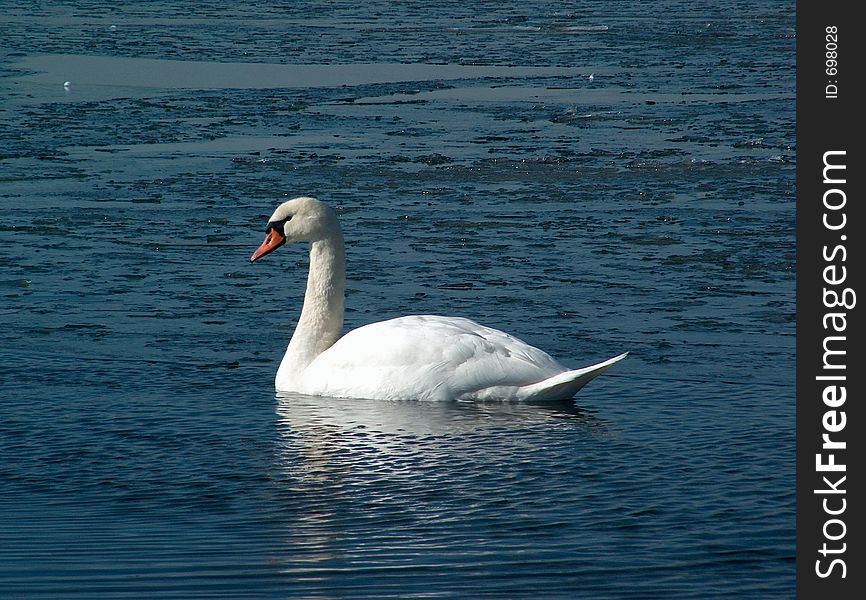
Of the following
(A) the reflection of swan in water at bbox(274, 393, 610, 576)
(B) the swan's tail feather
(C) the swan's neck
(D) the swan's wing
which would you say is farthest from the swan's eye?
(B) the swan's tail feather

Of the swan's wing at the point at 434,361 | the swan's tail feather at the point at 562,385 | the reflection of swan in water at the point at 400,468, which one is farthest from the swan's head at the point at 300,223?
the swan's tail feather at the point at 562,385

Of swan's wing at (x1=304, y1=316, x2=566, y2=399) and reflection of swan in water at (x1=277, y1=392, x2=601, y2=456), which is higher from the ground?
swan's wing at (x1=304, y1=316, x2=566, y2=399)

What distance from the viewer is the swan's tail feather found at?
7.56 m

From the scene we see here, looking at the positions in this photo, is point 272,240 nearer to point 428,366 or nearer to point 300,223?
point 300,223

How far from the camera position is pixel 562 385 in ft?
25.3

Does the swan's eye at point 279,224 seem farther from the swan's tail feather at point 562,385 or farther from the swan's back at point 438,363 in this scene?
the swan's tail feather at point 562,385

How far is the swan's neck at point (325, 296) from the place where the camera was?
28.3 feet

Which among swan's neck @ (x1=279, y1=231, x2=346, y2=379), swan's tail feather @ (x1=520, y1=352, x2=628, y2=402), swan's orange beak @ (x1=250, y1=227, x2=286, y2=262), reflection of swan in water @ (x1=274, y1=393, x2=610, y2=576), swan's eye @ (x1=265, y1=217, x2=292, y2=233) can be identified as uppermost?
swan's eye @ (x1=265, y1=217, x2=292, y2=233)

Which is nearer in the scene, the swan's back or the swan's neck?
the swan's back

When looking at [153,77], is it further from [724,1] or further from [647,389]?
[724,1]

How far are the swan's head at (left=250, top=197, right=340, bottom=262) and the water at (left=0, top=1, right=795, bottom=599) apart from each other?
2.23ft

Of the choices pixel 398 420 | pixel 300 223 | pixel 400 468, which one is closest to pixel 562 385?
pixel 398 420

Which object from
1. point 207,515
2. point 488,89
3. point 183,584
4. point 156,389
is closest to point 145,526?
point 207,515

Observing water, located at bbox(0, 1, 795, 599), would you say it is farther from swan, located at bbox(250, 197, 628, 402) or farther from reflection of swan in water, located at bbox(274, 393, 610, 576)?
swan, located at bbox(250, 197, 628, 402)
